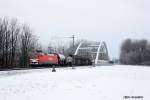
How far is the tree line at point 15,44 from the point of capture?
62.9 meters

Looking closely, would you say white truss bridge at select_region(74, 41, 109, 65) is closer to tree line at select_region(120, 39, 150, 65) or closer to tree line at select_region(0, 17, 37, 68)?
tree line at select_region(120, 39, 150, 65)

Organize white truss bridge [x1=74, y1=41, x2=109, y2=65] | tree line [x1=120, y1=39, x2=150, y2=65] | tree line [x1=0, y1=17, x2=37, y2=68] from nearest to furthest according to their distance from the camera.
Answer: tree line [x1=0, y1=17, x2=37, y2=68]
white truss bridge [x1=74, y1=41, x2=109, y2=65]
tree line [x1=120, y1=39, x2=150, y2=65]

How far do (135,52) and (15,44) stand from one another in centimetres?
8544

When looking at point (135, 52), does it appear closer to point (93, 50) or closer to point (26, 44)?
point (93, 50)

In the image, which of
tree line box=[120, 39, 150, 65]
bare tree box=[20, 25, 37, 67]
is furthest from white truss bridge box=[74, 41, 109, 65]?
bare tree box=[20, 25, 37, 67]

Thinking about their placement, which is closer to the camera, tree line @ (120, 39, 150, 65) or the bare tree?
the bare tree

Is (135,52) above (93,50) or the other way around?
the other way around

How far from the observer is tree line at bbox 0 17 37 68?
62875mm

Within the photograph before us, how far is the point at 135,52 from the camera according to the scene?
14312cm

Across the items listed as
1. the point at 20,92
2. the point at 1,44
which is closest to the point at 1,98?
the point at 20,92

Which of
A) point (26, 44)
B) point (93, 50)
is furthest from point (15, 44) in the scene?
point (93, 50)

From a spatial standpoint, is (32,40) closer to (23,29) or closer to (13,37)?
(23,29)

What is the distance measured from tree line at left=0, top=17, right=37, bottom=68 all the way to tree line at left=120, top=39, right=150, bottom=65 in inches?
2731

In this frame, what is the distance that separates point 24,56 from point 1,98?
182 feet
